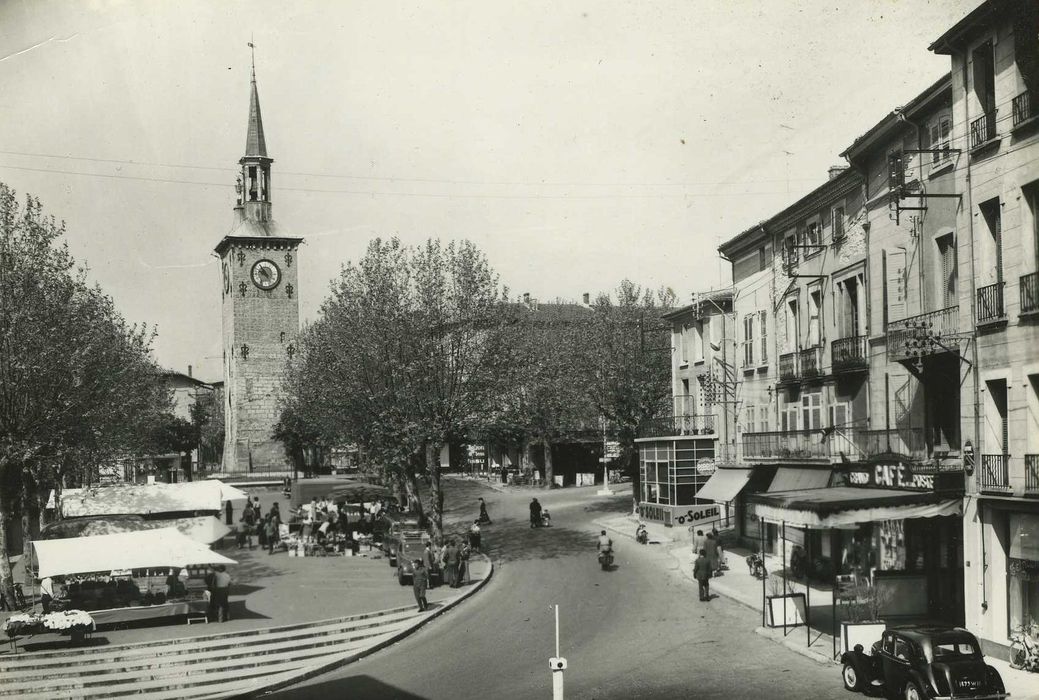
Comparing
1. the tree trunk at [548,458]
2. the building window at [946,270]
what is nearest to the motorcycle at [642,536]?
the building window at [946,270]

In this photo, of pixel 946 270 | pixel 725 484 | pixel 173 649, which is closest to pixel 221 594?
pixel 173 649

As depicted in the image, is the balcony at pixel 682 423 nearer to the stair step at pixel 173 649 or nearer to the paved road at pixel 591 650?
the paved road at pixel 591 650

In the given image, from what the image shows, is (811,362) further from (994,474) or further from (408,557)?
(408,557)

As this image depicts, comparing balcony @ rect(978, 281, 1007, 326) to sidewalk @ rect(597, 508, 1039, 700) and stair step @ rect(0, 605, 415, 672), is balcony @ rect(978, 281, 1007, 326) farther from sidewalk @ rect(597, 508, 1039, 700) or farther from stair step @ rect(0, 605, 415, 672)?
stair step @ rect(0, 605, 415, 672)

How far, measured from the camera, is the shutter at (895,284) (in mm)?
25328

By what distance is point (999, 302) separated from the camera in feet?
64.1

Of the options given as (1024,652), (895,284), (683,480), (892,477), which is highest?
(895,284)

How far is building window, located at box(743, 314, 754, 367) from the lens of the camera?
38000 millimetres

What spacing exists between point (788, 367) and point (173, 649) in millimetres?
21169

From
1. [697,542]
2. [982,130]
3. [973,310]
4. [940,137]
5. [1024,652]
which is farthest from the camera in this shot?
[697,542]

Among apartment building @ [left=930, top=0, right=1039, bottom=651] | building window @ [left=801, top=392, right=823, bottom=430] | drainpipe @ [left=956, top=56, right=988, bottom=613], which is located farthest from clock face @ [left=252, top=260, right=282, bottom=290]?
drainpipe @ [left=956, top=56, right=988, bottom=613]

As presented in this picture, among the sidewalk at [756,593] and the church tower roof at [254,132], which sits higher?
the church tower roof at [254,132]

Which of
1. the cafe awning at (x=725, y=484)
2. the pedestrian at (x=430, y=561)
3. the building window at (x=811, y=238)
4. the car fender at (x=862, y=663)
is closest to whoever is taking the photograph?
the car fender at (x=862, y=663)

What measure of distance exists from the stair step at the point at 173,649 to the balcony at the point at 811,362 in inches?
617
